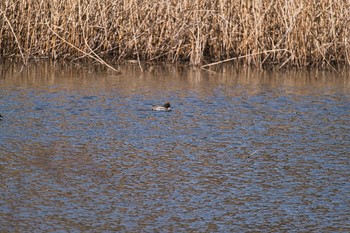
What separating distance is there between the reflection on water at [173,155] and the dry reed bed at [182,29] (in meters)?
1.29

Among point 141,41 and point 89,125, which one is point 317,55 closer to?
point 141,41

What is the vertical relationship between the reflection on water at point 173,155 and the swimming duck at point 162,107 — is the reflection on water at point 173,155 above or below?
below

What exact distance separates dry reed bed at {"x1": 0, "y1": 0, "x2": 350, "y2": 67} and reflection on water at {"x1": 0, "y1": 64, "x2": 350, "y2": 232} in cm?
129

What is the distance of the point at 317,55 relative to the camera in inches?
362

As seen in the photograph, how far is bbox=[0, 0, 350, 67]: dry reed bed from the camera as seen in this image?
9039 millimetres

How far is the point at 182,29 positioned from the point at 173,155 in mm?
4471

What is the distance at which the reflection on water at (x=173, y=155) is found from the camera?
12.1 feet

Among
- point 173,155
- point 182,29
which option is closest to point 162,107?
point 173,155

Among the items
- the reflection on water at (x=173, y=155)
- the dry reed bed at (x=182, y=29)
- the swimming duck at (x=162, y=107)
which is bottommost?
the reflection on water at (x=173, y=155)

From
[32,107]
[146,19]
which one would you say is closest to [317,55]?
[146,19]

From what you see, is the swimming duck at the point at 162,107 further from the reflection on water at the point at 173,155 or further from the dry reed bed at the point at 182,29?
the dry reed bed at the point at 182,29

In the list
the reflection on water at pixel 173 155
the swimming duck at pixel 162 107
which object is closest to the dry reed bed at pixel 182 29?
the reflection on water at pixel 173 155

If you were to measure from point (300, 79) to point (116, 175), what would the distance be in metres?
4.29

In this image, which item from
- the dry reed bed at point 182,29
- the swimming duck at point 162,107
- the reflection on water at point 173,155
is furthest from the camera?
the dry reed bed at point 182,29
